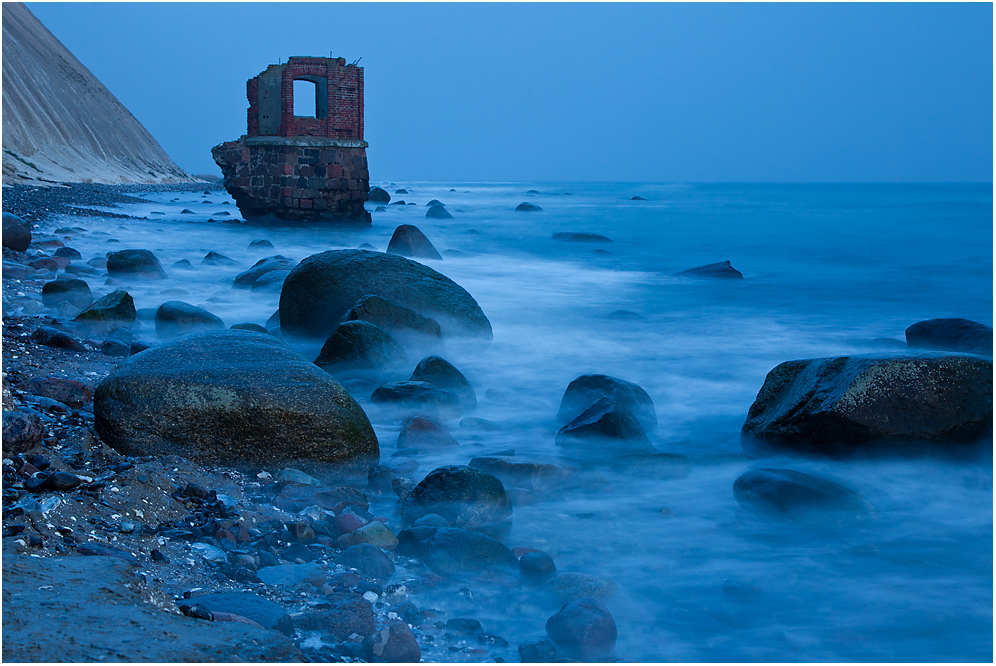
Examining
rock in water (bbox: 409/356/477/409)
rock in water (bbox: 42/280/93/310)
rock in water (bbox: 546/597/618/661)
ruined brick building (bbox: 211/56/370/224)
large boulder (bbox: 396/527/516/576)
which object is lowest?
rock in water (bbox: 546/597/618/661)

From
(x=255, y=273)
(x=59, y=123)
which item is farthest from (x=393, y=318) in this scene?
(x=59, y=123)

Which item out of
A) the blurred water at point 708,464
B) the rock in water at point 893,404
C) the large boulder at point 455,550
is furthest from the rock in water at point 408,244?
the large boulder at point 455,550

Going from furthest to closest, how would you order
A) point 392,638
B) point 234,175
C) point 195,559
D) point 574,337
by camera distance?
point 234,175
point 574,337
point 195,559
point 392,638

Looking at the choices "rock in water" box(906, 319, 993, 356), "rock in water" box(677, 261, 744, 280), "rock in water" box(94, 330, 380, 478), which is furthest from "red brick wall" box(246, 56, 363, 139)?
"rock in water" box(94, 330, 380, 478)

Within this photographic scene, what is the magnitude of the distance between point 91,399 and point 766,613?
340 cm

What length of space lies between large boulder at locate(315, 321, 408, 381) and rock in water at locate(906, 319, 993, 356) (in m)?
4.44

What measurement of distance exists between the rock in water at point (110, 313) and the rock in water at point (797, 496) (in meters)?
5.28

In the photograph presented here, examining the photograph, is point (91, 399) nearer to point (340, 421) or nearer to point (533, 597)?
point (340, 421)

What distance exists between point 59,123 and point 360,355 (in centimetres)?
4834

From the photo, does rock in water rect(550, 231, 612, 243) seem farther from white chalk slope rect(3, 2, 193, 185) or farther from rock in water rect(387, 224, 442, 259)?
white chalk slope rect(3, 2, 193, 185)

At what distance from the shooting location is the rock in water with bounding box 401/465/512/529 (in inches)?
127

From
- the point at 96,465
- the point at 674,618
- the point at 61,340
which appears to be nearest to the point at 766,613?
the point at 674,618

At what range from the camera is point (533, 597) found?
8.91ft

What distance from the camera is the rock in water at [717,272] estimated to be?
1226 centimetres
